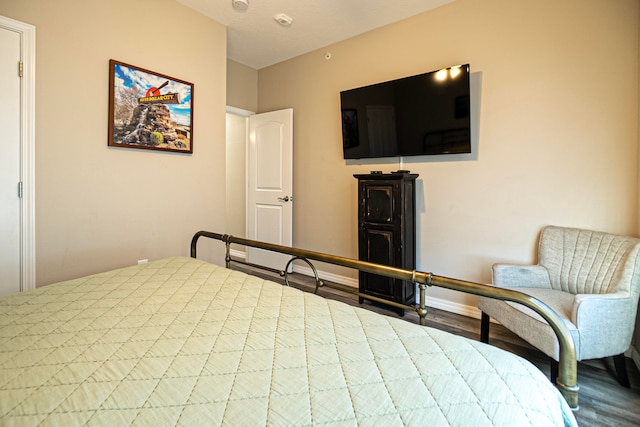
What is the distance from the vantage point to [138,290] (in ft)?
4.65

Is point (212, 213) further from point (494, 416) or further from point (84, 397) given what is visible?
point (494, 416)

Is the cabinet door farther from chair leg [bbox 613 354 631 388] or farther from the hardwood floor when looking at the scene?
chair leg [bbox 613 354 631 388]

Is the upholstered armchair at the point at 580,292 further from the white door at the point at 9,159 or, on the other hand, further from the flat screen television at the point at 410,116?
the white door at the point at 9,159

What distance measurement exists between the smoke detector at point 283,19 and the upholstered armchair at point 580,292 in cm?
284

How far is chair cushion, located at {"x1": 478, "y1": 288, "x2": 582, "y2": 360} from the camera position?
1688mm

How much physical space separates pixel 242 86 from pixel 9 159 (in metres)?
2.74

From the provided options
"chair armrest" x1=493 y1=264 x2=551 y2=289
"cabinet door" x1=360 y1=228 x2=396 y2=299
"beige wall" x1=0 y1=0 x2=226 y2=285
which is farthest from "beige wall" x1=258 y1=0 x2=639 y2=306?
"beige wall" x1=0 y1=0 x2=226 y2=285

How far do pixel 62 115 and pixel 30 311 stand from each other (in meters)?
1.61

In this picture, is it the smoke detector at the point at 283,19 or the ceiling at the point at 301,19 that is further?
the smoke detector at the point at 283,19

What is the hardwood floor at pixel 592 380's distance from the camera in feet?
5.17

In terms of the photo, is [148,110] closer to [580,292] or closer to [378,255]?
[378,255]

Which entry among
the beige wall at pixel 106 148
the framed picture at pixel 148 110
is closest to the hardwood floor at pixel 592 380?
the beige wall at pixel 106 148

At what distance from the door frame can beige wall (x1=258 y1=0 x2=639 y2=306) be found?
2.57 metres

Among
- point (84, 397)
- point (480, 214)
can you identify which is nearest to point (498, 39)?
point (480, 214)
